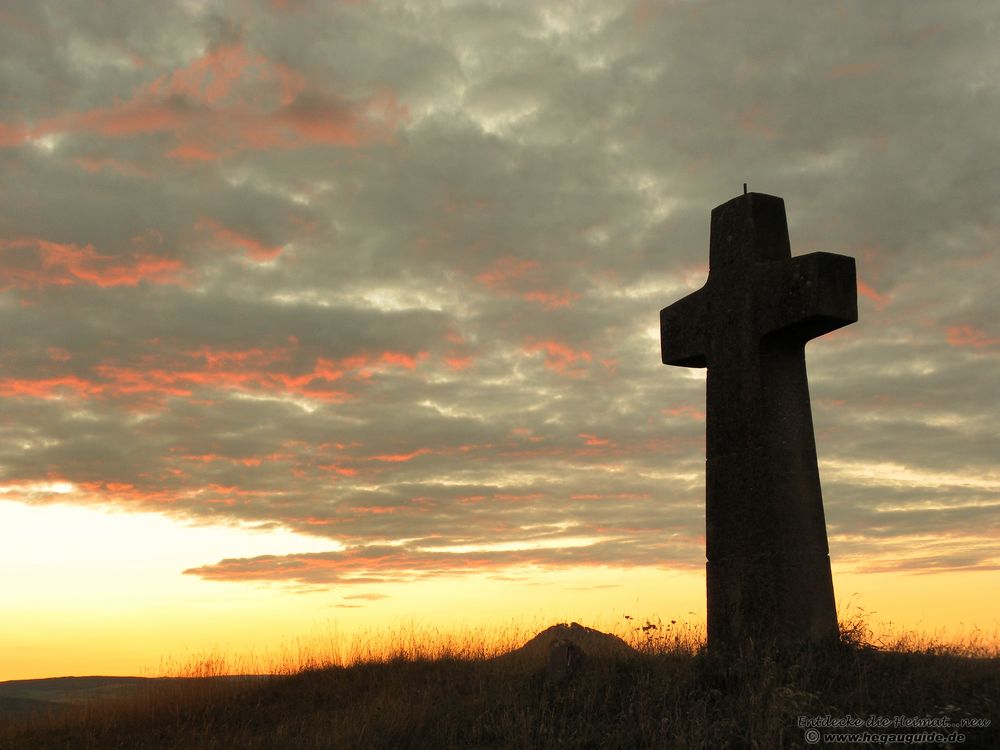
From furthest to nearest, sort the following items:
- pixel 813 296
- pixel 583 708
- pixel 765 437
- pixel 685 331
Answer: pixel 685 331 < pixel 765 437 < pixel 813 296 < pixel 583 708

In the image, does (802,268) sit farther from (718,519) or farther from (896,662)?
(896,662)

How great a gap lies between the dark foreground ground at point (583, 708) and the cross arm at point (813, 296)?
3379 millimetres

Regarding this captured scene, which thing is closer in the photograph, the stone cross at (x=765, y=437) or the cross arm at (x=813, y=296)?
the stone cross at (x=765, y=437)

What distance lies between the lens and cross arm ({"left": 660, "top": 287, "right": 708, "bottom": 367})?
1040 centimetres

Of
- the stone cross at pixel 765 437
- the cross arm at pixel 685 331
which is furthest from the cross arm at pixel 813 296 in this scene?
the cross arm at pixel 685 331

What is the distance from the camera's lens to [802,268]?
9266 millimetres

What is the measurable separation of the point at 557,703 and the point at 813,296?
4.92 meters

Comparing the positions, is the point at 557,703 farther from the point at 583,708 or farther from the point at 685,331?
the point at 685,331

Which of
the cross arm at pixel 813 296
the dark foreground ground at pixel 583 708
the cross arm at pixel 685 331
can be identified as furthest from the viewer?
the cross arm at pixel 685 331

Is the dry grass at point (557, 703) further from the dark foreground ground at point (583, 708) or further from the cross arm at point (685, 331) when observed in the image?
the cross arm at point (685, 331)

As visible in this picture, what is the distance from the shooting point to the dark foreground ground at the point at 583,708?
6973 millimetres

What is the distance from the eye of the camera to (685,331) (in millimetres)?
10609

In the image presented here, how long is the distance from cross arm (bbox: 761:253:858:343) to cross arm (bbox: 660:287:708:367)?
1.01 metres

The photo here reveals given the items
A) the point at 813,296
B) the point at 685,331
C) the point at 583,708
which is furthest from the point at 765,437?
the point at 583,708
